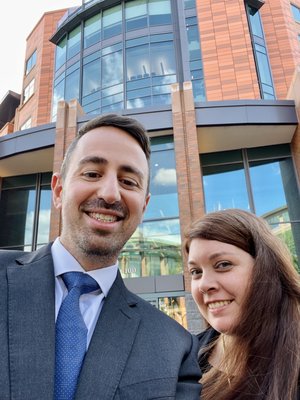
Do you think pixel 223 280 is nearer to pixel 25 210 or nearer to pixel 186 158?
pixel 186 158

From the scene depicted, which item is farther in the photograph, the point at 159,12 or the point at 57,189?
the point at 159,12

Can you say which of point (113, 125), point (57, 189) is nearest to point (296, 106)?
point (113, 125)

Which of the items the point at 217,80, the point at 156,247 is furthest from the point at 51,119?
the point at 156,247

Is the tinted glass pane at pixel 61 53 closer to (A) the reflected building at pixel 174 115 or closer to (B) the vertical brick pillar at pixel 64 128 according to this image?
(A) the reflected building at pixel 174 115

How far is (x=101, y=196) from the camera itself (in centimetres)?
175

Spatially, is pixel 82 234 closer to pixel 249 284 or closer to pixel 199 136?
pixel 249 284

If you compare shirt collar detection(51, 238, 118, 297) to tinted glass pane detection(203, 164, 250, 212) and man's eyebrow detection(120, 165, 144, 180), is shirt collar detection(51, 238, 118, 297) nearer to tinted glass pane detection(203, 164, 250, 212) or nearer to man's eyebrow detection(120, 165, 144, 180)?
man's eyebrow detection(120, 165, 144, 180)

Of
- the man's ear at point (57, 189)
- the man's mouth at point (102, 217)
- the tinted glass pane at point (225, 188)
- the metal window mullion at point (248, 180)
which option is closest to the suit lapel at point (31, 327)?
the man's mouth at point (102, 217)

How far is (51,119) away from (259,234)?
18278 mm

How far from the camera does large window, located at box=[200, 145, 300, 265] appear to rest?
39.9 feet

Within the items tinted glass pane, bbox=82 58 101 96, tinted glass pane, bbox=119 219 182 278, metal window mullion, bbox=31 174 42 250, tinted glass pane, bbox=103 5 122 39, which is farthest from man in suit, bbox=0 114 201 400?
tinted glass pane, bbox=103 5 122 39

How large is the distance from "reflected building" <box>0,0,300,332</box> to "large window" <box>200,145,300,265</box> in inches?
1.5

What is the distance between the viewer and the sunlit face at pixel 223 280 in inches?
87.2

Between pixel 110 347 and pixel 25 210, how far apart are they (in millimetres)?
13619
